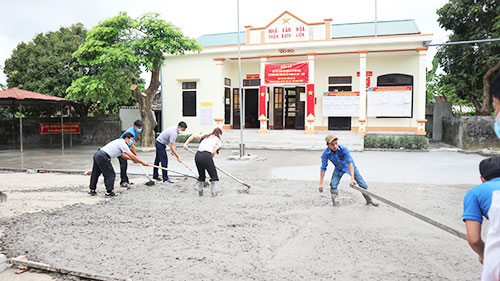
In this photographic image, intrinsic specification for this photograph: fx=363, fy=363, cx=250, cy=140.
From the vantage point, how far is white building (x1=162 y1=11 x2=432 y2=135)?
56.0 ft

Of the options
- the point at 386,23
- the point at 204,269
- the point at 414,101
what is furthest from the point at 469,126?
the point at 204,269

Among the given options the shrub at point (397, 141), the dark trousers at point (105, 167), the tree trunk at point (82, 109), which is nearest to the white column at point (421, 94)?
the shrub at point (397, 141)

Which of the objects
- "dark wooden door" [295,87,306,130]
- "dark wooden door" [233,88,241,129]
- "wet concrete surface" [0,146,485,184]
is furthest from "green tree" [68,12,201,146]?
"dark wooden door" [295,87,306,130]

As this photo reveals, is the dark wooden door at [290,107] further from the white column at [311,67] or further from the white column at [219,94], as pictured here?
the white column at [219,94]

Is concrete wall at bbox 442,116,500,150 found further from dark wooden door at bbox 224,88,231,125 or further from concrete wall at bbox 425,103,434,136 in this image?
dark wooden door at bbox 224,88,231,125

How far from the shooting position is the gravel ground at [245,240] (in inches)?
145

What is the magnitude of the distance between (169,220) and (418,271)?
343 centimetres

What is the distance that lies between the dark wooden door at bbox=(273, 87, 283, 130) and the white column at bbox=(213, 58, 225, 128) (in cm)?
293

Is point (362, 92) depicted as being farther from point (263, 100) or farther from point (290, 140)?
point (263, 100)

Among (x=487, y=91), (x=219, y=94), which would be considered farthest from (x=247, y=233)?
(x=487, y=91)

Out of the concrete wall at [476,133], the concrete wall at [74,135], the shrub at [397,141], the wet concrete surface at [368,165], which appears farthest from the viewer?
the concrete wall at [74,135]

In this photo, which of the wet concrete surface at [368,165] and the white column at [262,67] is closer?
the wet concrete surface at [368,165]

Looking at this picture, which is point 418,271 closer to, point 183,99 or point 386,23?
point 183,99

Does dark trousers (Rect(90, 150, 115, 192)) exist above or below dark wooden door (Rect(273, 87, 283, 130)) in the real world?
below
